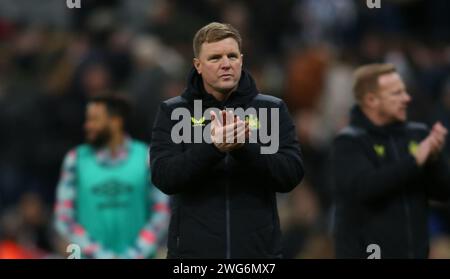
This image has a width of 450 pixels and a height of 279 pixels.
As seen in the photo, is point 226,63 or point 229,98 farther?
point 229,98

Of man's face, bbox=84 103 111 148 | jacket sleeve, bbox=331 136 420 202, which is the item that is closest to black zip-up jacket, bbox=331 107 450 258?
jacket sleeve, bbox=331 136 420 202

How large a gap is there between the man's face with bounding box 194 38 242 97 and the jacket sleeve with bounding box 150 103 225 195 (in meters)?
0.30

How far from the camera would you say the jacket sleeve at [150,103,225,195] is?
588cm

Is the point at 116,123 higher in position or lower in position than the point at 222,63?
higher

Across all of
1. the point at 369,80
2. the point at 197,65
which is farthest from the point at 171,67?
the point at 197,65

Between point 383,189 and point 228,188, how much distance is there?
5.45ft

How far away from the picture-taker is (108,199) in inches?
336

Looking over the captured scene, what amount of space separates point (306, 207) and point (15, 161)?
3.40 metres

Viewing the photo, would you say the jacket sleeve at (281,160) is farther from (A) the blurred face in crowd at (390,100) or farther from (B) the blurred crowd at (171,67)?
(B) the blurred crowd at (171,67)

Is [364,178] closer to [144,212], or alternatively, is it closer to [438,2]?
[144,212]

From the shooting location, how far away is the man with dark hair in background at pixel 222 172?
596 centimetres

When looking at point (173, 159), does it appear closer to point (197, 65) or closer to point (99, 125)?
point (197, 65)

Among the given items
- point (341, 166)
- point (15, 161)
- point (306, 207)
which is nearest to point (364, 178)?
point (341, 166)

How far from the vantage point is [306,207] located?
11008 millimetres
